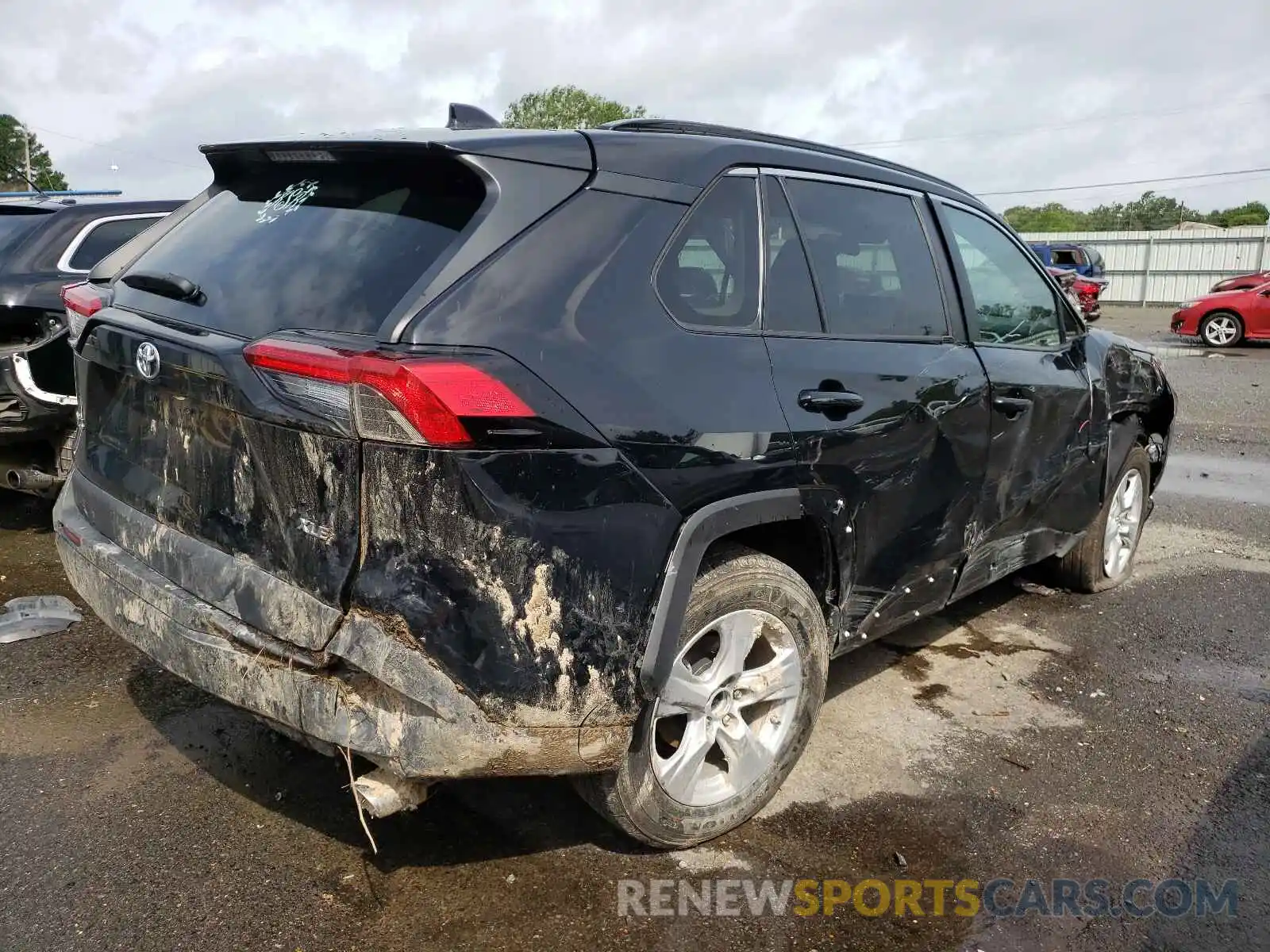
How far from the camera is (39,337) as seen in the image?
17.7ft

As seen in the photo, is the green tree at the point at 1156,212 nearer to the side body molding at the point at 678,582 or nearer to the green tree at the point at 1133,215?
the green tree at the point at 1133,215

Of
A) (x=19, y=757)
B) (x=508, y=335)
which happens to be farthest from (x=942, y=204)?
(x=19, y=757)

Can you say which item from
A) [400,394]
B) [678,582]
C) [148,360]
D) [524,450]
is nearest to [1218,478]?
[678,582]

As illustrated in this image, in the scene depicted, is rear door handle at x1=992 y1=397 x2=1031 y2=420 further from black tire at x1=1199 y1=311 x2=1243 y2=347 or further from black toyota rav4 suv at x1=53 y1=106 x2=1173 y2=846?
black tire at x1=1199 y1=311 x2=1243 y2=347

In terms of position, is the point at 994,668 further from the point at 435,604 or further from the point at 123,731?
the point at 123,731

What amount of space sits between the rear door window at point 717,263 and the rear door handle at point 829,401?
26 cm

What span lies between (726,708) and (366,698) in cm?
106

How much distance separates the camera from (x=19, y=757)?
3.39 m

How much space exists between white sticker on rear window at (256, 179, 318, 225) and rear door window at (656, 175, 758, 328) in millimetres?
990

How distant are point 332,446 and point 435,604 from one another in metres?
0.42

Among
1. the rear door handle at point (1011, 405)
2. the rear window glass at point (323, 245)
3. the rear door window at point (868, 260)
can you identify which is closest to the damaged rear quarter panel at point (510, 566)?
the rear window glass at point (323, 245)

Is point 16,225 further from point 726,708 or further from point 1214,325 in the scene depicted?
point 1214,325

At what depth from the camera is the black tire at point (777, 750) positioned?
2664 millimetres

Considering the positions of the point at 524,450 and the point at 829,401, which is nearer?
the point at 524,450
